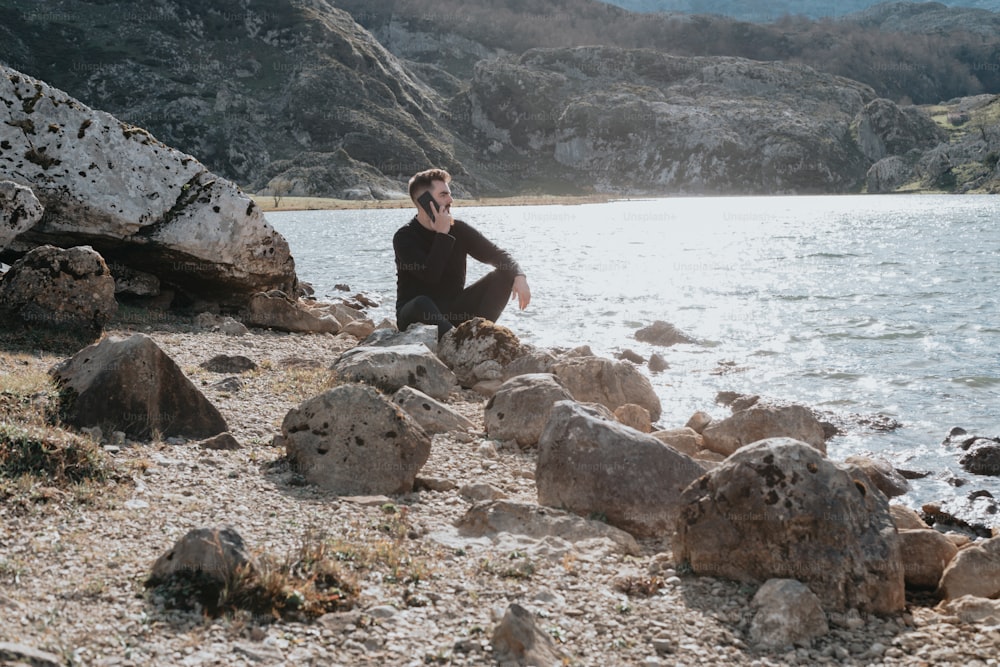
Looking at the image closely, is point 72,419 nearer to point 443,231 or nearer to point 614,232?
point 443,231

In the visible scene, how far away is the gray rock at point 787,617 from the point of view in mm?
5652

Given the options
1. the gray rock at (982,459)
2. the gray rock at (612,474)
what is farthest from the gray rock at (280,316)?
the gray rock at (982,459)

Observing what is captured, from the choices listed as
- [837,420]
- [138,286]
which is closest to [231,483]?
[837,420]

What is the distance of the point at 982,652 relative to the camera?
218 inches

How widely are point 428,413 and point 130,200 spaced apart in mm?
10091

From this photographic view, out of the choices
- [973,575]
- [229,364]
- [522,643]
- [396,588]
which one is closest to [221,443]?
[396,588]

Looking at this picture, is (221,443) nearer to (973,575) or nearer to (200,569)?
(200,569)

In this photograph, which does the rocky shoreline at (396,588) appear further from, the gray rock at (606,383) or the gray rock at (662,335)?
the gray rock at (662,335)

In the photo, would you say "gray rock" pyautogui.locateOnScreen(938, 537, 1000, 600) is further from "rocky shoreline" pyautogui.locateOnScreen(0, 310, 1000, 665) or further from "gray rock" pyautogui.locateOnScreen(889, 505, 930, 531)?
"gray rock" pyautogui.locateOnScreen(889, 505, 930, 531)

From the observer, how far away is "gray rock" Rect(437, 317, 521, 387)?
47.9 ft

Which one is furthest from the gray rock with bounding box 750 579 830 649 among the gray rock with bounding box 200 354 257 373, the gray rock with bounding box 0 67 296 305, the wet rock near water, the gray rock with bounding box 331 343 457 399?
the gray rock with bounding box 0 67 296 305

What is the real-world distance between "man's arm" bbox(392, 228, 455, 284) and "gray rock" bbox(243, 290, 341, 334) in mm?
6067

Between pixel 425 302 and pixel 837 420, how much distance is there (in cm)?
782

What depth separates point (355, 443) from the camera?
→ 8.34m
